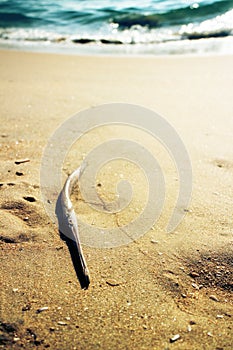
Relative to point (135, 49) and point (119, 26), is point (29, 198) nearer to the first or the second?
point (135, 49)

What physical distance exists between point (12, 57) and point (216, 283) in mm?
5136

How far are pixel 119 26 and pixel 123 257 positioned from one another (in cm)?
776

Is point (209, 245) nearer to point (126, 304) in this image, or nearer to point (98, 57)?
point (126, 304)

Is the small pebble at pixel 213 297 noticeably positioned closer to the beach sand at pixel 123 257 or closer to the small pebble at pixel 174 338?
the beach sand at pixel 123 257

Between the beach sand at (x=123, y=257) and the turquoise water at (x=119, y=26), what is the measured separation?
12.0ft

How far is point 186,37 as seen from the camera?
770 centimetres

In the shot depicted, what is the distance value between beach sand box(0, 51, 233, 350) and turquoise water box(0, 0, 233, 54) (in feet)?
12.0

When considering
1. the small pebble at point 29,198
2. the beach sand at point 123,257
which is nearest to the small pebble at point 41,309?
the beach sand at point 123,257

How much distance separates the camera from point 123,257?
198 cm

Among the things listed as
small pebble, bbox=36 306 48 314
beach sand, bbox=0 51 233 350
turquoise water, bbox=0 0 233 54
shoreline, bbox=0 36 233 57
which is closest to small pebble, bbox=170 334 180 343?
beach sand, bbox=0 51 233 350

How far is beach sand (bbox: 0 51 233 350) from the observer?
1.58 metres

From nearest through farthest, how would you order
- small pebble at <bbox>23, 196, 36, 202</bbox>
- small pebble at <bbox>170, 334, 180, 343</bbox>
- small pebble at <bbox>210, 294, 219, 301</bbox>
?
small pebble at <bbox>170, 334, 180, 343</bbox> < small pebble at <bbox>210, 294, 219, 301</bbox> < small pebble at <bbox>23, 196, 36, 202</bbox>

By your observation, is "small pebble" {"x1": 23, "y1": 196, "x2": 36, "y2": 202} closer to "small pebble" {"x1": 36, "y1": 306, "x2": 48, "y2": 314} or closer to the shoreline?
"small pebble" {"x1": 36, "y1": 306, "x2": 48, "y2": 314}

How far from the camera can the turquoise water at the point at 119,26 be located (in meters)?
7.18
